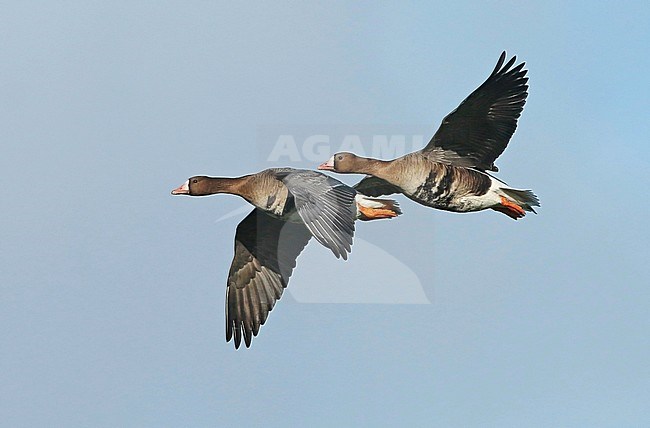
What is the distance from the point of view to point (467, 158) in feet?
57.1

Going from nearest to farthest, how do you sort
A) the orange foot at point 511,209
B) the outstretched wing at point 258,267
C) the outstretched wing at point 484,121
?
the outstretched wing at point 484,121, the orange foot at point 511,209, the outstretched wing at point 258,267

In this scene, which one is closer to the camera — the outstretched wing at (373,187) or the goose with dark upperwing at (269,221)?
the goose with dark upperwing at (269,221)

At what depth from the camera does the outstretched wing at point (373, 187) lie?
17797 millimetres

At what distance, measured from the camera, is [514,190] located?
58.0 ft

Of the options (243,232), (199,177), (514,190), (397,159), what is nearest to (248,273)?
(243,232)

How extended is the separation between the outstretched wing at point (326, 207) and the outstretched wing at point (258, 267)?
2836 mm

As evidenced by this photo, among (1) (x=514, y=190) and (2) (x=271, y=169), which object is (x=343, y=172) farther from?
(1) (x=514, y=190)

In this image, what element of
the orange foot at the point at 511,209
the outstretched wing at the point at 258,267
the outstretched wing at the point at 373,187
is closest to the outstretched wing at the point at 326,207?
the outstretched wing at the point at 373,187

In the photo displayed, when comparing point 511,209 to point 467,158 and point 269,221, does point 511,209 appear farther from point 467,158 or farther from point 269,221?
point 269,221

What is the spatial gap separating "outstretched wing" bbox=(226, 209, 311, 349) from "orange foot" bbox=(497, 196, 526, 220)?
332cm

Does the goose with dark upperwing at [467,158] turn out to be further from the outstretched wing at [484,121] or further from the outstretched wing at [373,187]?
the outstretched wing at [373,187]

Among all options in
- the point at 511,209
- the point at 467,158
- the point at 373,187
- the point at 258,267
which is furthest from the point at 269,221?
the point at 511,209

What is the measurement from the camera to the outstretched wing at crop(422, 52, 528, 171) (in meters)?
16.8

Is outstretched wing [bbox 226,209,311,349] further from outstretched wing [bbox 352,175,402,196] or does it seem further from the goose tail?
the goose tail
